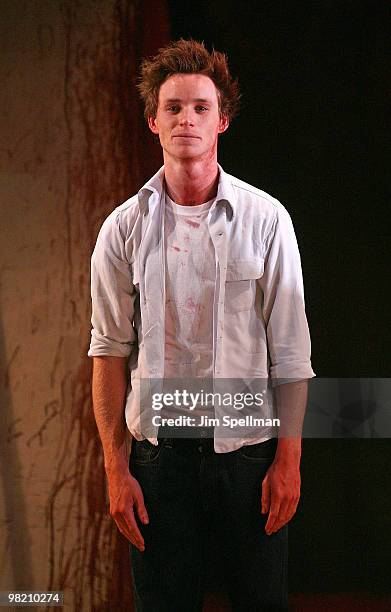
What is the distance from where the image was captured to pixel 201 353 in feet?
5.29

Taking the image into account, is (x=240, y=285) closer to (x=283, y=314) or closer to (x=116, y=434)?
(x=283, y=314)

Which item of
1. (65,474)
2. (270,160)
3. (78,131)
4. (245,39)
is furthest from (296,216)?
(65,474)

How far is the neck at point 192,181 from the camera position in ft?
5.41

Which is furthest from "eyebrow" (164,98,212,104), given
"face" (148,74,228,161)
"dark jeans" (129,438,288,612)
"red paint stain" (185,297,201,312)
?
"dark jeans" (129,438,288,612)

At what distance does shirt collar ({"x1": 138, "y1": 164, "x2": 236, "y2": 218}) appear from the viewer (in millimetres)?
1629

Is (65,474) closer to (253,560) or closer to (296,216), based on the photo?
(253,560)

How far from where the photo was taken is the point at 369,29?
176cm

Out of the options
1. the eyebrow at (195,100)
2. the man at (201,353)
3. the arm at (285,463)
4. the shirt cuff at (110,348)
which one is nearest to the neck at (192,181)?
the man at (201,353)

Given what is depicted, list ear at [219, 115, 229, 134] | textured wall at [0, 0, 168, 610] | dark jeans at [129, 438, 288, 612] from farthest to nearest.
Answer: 1. textured wall at [0, 0, 168, 610]
2. ear at [219, 115, 229, 134]
3. dark jeans at [129, 438, 288, 612]

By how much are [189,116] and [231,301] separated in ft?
1.30

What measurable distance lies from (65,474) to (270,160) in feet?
2.91

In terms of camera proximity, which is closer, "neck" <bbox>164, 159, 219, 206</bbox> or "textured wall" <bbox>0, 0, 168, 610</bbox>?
"neck" <bbox>164, 159, 219, 206</bbox>

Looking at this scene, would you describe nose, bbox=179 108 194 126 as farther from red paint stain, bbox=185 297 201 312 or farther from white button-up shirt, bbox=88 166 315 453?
red paint stain, bbox=185 297 201 312

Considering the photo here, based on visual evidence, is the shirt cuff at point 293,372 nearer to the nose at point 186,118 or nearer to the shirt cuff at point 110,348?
the shirt cuff at point 110,348
